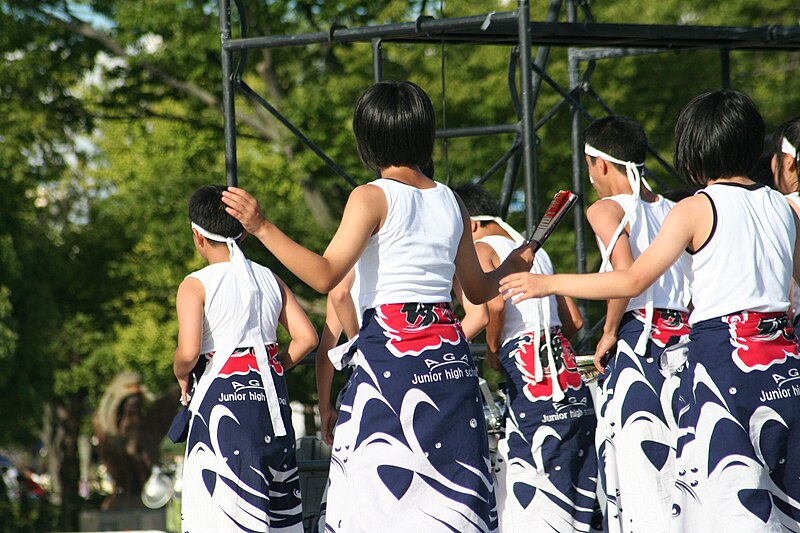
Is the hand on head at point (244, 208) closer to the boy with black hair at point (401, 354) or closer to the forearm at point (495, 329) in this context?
the boy with black hair at point (401, 354)

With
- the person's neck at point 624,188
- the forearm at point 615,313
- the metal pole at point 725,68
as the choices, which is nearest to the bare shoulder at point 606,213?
the person's neck at point 624,188

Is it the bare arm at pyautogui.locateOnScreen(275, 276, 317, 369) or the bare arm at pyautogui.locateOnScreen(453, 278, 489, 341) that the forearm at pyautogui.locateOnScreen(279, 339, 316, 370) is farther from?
the bare arm at pyautogui.locateOnScreen(453, 278, 489, 341)

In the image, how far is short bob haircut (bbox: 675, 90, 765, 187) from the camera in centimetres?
359

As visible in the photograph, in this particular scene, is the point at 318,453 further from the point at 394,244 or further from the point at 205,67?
the point at 205,67

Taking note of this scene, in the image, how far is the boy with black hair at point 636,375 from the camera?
15.2ft

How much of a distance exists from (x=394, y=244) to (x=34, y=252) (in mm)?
17840

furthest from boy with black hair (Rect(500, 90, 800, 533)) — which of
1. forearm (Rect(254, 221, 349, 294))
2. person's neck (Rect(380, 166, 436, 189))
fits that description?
forearm (Rect(254, 221, 349, 294))

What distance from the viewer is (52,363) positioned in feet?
62.0

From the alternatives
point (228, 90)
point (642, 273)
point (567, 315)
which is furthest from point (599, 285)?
point (228, 90)

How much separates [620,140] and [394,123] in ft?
5.40

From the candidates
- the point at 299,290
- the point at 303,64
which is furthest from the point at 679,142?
the point at 303,64

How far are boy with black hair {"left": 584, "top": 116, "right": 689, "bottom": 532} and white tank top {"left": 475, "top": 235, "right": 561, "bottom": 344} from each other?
314 millimetres

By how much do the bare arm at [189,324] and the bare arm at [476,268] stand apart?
1252 millimetres

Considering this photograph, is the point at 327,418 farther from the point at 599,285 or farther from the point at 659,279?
the point at 659,279
